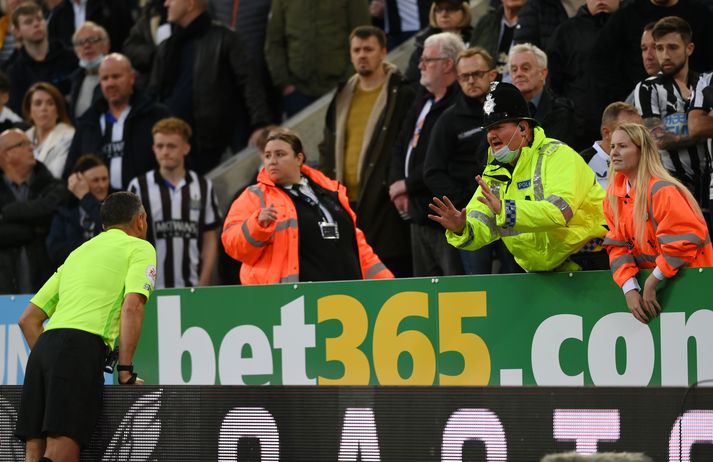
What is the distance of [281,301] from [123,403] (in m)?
1.83

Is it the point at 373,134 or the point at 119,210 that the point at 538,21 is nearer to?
the point at 373,134

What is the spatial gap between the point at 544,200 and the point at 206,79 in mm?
6072

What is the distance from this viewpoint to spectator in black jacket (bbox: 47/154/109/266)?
12086 millimetres

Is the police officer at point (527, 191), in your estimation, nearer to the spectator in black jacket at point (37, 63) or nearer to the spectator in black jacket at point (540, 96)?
the spectator in black jacket at point (540, 96)

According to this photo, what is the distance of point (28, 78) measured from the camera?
15219 millimetres

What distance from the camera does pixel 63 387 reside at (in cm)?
785

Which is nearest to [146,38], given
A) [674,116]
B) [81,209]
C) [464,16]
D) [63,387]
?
[81,209]

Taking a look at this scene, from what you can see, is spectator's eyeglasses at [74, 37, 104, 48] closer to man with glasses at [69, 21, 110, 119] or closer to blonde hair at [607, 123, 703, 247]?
man with glasses at [69, 21, 110, 119]

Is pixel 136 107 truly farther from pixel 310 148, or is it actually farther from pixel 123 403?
pixel 123 403

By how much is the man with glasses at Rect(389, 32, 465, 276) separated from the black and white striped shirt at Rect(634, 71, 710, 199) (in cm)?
174

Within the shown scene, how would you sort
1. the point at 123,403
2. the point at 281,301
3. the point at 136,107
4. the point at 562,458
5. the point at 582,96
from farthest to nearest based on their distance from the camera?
the point at 136,107, the point at 582,96, the point at 281,301, the point at 123,403, the point at 562,458

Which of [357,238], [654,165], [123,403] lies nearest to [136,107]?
[357,238]

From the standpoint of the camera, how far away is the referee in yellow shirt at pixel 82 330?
25.7 ft

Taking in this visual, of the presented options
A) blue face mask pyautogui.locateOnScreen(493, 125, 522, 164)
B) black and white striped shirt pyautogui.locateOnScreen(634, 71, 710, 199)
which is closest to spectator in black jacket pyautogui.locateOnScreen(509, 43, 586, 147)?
black and white striped shirt pyautogui.locateOnScreen(634, 71, 710, 199)
